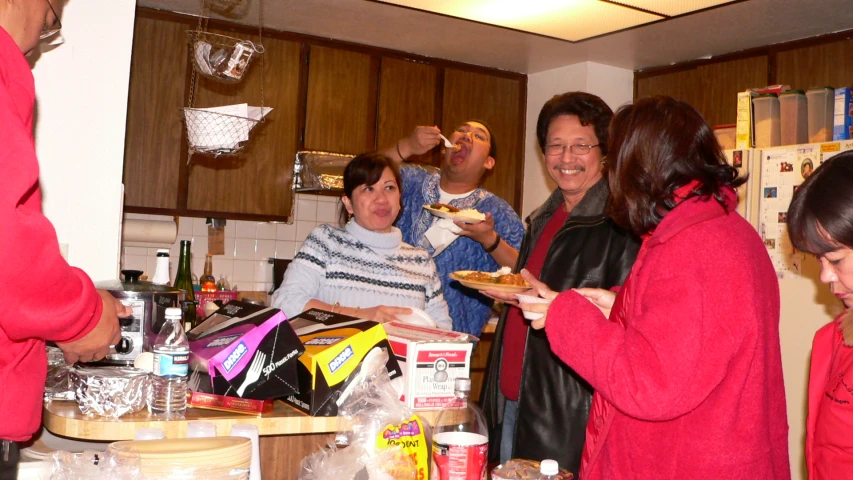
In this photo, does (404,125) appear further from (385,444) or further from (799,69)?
(385,444)

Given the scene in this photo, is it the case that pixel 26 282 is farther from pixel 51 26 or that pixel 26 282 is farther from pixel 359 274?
pixel 359 274

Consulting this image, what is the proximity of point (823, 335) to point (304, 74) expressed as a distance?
10.8 feet

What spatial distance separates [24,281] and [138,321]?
0.55 metres

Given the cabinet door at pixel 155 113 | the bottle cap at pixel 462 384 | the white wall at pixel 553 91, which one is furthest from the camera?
the white wall at pixel 553 91

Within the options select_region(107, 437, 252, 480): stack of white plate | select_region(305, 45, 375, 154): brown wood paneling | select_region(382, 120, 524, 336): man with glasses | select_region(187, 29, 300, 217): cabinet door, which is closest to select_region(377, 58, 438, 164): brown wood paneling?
select_region(305, 45, 375, 154): brown wood paneling

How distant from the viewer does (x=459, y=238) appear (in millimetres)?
3188

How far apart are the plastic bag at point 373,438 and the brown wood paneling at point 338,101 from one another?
3.14 m

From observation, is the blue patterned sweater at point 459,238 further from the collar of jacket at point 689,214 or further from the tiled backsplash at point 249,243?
the collar of jacket at point 689,214

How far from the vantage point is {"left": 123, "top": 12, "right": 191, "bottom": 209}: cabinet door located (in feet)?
13.5

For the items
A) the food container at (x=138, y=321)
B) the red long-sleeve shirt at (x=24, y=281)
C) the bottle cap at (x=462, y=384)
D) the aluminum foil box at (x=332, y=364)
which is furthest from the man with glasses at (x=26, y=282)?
the bottle cap at (x=462, y=384)

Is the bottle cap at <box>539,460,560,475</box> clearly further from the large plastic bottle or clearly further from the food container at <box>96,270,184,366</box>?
the food container at <box>96,270,184,366</box>

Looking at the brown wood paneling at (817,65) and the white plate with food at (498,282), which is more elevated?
the brown wood paneling at (817,65)

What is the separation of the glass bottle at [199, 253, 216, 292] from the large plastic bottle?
2977mm

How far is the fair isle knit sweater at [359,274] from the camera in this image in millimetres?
2467
